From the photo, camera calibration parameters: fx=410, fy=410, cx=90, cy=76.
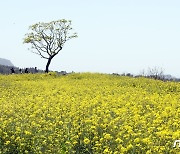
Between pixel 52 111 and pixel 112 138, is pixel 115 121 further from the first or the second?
pixel 52 111

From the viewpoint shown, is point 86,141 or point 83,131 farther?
point 83,131

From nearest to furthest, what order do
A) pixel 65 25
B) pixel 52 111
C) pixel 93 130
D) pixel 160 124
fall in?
pixel 93 130 < pixel 160 124 < pixel 52 111 < pixel 65 25

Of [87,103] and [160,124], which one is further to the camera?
[87,103]

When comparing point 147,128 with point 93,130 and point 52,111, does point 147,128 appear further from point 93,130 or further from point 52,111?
point 52,111

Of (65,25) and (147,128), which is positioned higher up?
(65,25)

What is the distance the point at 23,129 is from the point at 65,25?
139 feet

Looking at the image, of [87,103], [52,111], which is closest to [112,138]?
[52,111]

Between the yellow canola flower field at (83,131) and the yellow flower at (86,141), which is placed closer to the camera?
the yellow canola flower field at (83,131)

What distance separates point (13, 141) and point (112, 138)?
2.65 metres

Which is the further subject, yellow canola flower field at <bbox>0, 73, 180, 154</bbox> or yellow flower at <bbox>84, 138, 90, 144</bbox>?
yellow flower at <bbox>84, 138, 90, 144</bbox>

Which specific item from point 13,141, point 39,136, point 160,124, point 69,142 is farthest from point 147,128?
point 13,141

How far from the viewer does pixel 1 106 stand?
1345 cm

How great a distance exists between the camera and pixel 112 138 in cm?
888

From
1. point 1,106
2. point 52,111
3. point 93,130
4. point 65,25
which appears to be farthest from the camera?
point 65,25
